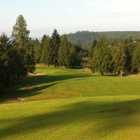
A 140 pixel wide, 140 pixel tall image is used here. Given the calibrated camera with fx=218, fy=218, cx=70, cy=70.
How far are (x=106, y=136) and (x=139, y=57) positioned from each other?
70319mm

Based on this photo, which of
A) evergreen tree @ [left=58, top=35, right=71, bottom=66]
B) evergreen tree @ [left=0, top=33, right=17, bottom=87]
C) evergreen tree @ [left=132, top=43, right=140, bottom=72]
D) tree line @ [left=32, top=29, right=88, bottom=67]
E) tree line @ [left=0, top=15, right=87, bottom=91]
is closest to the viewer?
evergreen tree @ [left=0, top=33, right=17, bottom=87]

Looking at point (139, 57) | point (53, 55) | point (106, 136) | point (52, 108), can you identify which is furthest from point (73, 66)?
point (106, 136)

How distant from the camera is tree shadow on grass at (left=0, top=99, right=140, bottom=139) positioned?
10.7 meters

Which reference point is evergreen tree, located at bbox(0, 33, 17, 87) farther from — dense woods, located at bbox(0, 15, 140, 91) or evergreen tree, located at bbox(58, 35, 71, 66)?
evergreen tree, located at bbox(58, 35, 71, 66)

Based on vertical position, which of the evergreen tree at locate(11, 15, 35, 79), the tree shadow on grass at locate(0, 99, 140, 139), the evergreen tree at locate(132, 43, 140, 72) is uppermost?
the evergreen tree at locate(11, 15, 35, 79)

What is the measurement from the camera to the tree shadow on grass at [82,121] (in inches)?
421

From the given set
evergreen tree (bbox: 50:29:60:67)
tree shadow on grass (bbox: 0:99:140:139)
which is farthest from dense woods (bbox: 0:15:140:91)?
tree shadow on grass (bbox: 0:99:140:139)

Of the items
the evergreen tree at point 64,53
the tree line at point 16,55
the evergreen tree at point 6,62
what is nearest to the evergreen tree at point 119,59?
the evergreen tree at point 64,53

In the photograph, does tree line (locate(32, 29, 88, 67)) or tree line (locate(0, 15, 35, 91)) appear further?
tree line (locate(32, 29, 88, 67))

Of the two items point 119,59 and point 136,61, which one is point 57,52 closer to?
point 119,59

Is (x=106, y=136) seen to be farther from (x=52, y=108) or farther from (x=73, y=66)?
(x=73, y=66)

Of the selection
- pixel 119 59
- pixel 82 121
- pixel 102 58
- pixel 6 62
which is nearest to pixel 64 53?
pixel 119 59

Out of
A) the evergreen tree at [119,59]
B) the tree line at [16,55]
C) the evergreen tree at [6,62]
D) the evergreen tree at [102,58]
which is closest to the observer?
the evergreen tree at [6,62]

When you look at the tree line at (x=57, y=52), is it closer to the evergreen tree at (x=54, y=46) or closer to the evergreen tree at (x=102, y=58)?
the evergreen tree at (x=54, y=46)
